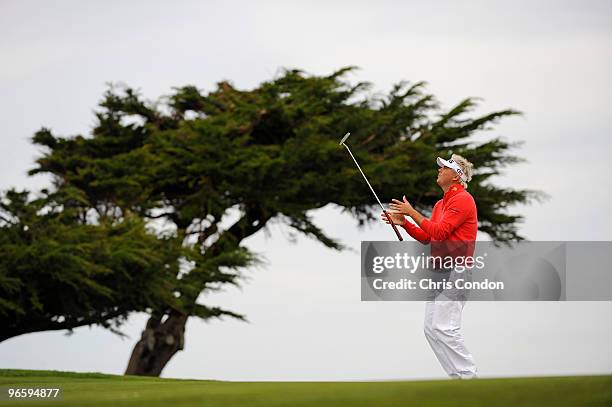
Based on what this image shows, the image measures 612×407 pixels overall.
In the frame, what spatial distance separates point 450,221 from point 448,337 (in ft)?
3.07

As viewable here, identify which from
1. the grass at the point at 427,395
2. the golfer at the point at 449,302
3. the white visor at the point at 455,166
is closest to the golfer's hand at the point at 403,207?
the golfer at the point at 449,302

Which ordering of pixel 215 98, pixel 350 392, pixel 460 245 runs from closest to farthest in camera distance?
1. pixel 350 392
2. pixel 460 245
3. pixel 215 98

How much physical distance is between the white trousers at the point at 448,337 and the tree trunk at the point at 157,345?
1617cm

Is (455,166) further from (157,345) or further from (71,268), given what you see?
(157,345)

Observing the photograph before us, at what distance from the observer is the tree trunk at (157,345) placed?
79.3ft

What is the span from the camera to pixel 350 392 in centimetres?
614

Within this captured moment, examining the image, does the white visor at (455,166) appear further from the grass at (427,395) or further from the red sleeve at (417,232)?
the grass at (427,395)

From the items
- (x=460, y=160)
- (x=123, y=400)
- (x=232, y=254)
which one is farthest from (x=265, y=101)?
(x=123, y=400)

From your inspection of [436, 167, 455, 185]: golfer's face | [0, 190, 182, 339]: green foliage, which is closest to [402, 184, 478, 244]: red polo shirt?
[436, 167, 455, 185]: golfer's face

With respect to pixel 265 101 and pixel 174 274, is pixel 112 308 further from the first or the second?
pixel 265 101

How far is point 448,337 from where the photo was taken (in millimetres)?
8172

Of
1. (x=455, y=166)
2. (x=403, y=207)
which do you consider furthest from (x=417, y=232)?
(x=455, y=166)

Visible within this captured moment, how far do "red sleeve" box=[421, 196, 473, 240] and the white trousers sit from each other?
513 mm

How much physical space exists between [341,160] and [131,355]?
22.9 ft
